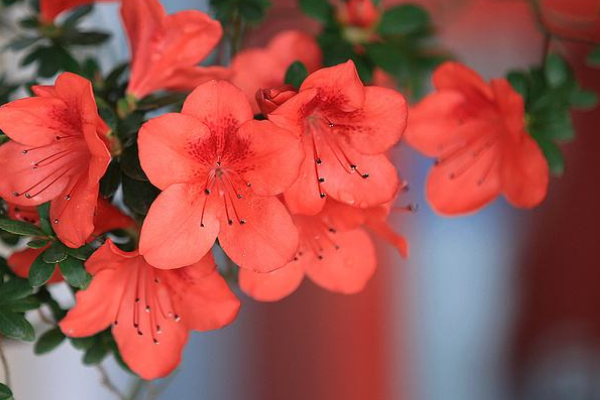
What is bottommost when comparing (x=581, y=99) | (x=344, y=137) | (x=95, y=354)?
(x=95, y=354)

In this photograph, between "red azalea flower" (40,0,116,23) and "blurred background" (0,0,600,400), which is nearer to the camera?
"red azalea flower" (40,0,116,23)

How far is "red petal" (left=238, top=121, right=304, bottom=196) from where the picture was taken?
2.12 feet

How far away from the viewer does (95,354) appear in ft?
2.72

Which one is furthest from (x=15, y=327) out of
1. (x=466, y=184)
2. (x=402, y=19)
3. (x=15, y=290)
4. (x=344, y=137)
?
(x=402, y=19)

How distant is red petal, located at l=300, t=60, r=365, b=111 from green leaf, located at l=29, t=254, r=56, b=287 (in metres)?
0.30

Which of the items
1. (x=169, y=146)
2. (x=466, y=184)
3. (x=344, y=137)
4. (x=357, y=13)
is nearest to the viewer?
(x=169, y=146)

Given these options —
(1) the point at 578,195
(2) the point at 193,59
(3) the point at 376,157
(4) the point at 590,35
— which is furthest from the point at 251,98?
(1) the point at 578,195

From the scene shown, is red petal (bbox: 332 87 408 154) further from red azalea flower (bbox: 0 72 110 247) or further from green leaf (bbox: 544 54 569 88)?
green leaf (bbox: 544 54 569 88)

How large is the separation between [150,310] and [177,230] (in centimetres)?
16

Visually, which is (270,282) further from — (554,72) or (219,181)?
(554,72)

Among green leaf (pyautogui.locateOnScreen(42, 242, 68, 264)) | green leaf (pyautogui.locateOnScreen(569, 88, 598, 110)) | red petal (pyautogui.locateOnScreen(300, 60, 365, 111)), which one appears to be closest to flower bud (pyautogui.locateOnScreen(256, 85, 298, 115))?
red petal (pyautogui.locateOnScreen(300, 60, 365, 111))

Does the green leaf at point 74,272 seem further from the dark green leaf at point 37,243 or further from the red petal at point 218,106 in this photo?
the red petal at point 218,106

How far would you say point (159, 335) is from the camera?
762mm

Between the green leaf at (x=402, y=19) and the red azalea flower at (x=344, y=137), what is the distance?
36 centimetres
